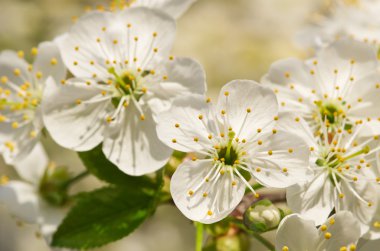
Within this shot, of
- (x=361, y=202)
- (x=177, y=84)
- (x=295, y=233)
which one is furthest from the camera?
(x=177, y=84)

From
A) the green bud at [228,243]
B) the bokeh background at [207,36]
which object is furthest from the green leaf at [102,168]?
the bokeh background at [207,36]

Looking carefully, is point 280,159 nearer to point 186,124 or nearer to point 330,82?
point 186,124

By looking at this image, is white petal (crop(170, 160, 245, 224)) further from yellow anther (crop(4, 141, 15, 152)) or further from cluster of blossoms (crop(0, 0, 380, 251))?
yellow anther (crop(4, 141, 15, 152))

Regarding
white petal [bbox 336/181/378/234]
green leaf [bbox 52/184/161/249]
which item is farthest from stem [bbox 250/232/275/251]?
green leaf [bbox 52/184/161/249]

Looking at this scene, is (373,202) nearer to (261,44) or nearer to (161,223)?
(161,223)

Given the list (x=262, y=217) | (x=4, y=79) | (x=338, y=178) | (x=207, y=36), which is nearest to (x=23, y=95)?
(x=4, y=79)

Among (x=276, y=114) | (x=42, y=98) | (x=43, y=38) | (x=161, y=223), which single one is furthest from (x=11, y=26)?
(x=276, y=114)
